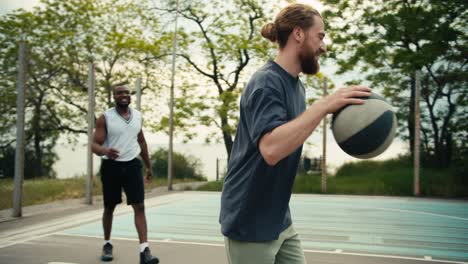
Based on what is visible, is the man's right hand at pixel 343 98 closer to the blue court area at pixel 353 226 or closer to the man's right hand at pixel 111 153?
the man's right hand at pixel 111 153

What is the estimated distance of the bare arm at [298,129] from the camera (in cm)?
180

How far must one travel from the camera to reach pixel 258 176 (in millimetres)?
2082

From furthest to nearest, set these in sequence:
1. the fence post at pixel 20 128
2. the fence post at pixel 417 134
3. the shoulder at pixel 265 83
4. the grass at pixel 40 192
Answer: the fence post at pixel 417 134 → the grass at pixel 40 192 → the fence post at pixel 20 128 → the shoulder at pixel 265 83

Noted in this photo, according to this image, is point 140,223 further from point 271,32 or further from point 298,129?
point 298,129

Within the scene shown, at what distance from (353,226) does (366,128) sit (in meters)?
5.98

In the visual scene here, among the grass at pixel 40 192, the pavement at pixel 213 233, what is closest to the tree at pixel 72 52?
the grass at pixel 40 192

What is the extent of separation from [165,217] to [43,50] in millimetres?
14429

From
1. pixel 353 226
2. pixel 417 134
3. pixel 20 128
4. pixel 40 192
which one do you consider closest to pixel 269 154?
pixel 353 226

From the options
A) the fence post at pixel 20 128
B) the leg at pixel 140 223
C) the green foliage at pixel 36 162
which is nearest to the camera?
the leg at pixel 140 223

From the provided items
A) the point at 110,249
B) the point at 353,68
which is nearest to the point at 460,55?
the point at 353,68

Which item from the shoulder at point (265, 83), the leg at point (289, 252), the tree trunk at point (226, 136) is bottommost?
the leg at point (289, 252)

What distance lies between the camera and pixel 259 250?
2195 millimetres

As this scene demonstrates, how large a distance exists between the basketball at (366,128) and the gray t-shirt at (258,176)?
8.7 inches

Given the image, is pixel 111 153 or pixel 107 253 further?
pixel 107 253
